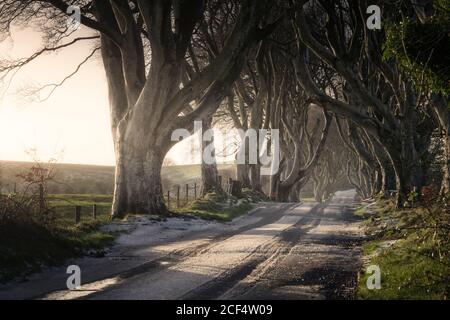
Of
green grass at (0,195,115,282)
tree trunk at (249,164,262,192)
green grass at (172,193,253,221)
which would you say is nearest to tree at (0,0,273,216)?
green grass at (172,193,253,221)

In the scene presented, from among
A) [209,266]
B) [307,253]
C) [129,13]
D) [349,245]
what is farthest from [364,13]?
[209,266]

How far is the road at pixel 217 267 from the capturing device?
24.1 feet

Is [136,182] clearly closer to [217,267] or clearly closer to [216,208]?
[216,208]

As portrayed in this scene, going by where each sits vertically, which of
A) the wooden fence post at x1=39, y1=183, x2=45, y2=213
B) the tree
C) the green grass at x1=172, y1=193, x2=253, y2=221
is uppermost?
the tree

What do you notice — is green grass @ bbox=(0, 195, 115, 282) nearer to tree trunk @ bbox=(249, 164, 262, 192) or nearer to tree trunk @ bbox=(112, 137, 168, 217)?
tree trunk @ bbox=(112, 137, 168, 217)

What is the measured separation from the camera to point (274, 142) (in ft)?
107

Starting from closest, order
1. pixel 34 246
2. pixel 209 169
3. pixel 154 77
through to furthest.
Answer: pixel 34 246
pixel 154 77
pixel 209 169

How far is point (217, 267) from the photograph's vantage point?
917cm

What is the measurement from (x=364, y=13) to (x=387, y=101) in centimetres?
916

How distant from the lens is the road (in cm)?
736

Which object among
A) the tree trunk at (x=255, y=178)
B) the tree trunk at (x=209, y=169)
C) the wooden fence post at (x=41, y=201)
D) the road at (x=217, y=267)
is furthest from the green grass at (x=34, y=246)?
the tree trunk at (x=255, y=178)

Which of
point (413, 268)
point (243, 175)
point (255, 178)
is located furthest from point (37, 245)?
point (255, 178)

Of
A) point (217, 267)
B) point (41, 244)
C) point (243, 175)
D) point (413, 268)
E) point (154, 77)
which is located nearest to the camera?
point (413, 268)
